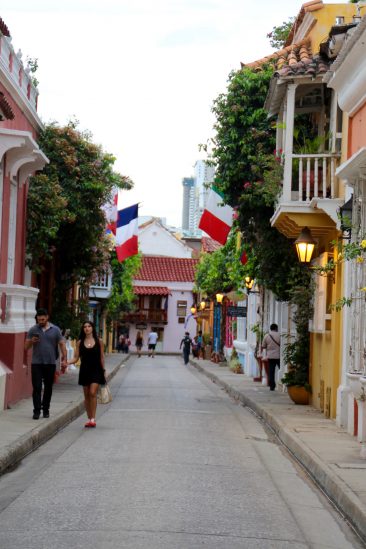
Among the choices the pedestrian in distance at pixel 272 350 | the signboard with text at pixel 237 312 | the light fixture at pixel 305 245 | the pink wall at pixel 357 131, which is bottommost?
the pedestrian in distance at pixel 272 350

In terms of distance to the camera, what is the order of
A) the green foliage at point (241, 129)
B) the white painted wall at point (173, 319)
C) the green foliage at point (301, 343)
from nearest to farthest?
the green foliage at point (301, 343) → the green foliage at point (241, 129) → the white painted wall at point (173, 319)

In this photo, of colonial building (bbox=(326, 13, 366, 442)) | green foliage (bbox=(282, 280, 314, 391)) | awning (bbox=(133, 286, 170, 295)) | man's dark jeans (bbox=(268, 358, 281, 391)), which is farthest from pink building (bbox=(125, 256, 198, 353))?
colonial building (bbox=(326, 13, 366, 442))

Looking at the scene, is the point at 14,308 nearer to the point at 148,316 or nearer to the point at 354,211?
the point at 354,211

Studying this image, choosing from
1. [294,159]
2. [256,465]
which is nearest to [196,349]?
[294,159]

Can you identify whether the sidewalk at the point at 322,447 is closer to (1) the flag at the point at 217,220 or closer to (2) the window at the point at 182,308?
(1) the flag at the point at 217,220

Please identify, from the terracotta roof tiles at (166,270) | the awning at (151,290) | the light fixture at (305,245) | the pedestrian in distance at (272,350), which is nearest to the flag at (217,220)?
the pedestrian in distance at (272,350)

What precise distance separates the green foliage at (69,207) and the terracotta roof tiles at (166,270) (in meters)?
66.6

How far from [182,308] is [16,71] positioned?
75.5 m

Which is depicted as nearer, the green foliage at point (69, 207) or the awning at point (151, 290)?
the green foliage at point (69, 207)

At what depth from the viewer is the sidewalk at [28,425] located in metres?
13.2

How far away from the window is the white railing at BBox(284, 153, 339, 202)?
75.8 meters

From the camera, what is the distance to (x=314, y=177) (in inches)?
796

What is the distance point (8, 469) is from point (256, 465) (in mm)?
3029

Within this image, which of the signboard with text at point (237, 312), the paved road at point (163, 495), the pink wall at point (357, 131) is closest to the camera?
the paved road at point (163, 495)
